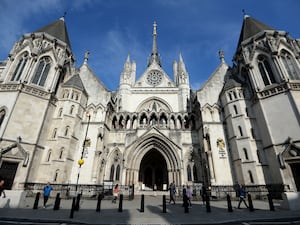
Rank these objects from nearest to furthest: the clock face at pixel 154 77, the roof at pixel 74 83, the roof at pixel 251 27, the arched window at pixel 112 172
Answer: the arched window at pixel 112 172, the roof at pixel 74 83, the roof at pixel 251 27, the clock face at pixel 154 77

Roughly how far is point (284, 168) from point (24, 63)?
91.7 ft

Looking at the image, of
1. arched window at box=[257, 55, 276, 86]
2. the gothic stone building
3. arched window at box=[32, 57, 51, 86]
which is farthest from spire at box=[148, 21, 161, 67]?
arched window at box=[32, 57, 51, 86]

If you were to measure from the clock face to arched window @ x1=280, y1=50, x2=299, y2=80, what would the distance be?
19.5 metres

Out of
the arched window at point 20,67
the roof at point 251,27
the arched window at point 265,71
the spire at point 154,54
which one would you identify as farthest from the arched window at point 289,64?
the spire at point 154,54

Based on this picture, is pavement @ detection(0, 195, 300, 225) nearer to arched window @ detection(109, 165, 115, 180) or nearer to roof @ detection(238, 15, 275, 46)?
arched window @ detection(109, 165, 115, 180)

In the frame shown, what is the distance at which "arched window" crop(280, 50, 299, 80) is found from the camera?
A: 16356mm

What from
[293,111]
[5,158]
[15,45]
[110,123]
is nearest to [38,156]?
[5,158]

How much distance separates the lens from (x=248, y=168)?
50.5 ft

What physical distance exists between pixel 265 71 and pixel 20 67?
27.2m

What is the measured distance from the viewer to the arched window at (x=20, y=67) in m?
17.3

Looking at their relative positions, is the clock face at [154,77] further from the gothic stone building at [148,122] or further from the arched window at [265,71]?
the arched window at [265,71]

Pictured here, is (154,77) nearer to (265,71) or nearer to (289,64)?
(265,71)

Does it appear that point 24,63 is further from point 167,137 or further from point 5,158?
point 167,137

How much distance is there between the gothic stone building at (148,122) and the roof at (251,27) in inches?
5.9
